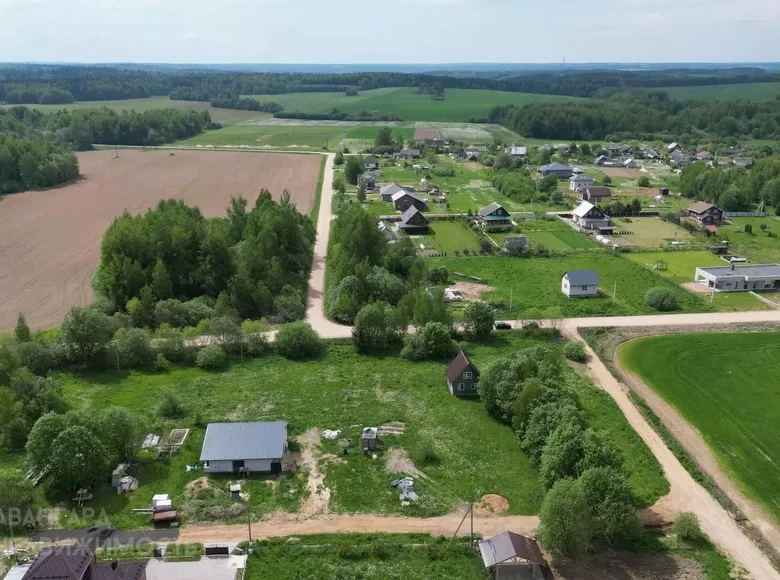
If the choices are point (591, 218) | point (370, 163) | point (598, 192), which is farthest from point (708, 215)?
point (370, 163)

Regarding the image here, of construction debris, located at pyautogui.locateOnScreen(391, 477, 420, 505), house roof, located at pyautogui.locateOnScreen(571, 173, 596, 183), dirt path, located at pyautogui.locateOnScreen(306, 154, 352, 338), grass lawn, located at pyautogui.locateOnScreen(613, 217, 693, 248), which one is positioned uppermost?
house roof, located at pyautogui.locateOnScreen(571, 173, 596, 183)

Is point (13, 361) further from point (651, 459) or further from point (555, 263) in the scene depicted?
point (555, 263)

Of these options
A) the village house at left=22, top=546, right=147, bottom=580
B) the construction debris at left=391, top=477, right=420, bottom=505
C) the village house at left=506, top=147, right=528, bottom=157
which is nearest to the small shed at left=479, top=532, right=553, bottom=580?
the construction debris at left=391, top=477, right=420, bottom=505

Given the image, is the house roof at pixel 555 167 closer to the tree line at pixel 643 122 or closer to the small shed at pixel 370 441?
the tree line at pixel 643 122

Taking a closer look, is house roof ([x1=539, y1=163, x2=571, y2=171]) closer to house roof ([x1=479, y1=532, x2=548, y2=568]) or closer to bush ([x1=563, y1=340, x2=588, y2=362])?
bush ([x1=563, y1=340, x2=588, y2=362])

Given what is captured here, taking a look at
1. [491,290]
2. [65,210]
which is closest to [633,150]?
[491,290]

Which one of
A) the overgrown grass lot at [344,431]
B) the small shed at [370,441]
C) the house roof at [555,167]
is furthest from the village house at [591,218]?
the small shed at [370,441]
